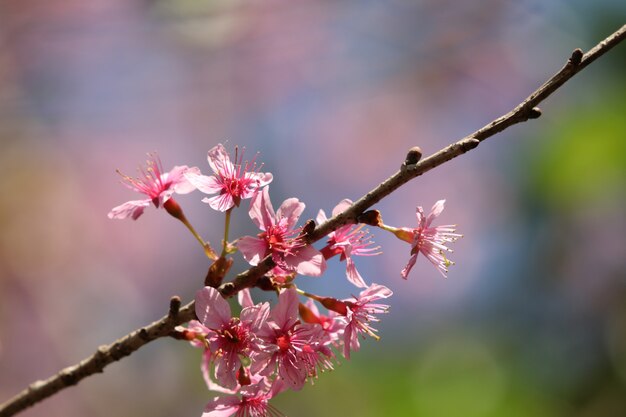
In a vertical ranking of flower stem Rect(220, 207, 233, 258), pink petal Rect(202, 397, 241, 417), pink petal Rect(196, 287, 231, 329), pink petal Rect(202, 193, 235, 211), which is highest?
pink petal Rect(202, 193, 235, 211)

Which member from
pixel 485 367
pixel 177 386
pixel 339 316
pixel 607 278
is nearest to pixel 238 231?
pixel 177 386

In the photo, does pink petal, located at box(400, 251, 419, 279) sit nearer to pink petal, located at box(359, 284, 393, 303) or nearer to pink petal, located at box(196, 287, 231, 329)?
pink petal, located at box(359, 284, 393, 303)

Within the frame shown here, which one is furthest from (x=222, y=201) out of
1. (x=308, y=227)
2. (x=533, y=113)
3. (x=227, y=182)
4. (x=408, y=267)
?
(x=533, y=113)

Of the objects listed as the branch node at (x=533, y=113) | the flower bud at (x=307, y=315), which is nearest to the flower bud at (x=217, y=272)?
the flower bud at (x=307, y=315)

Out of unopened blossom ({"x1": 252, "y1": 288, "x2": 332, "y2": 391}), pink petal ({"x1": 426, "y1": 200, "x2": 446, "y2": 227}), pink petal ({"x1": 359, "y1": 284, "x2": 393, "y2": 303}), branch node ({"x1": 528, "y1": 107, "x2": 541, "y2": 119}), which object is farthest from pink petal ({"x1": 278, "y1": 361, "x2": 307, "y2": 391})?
branch node ({"x1": 528, "y1": 107, "x2": 541, "y2": 119})

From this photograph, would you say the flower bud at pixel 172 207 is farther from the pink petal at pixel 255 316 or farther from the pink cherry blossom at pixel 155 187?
the pink petal at pixel 255 316

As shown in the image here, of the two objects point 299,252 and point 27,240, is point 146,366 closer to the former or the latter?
point 27,240

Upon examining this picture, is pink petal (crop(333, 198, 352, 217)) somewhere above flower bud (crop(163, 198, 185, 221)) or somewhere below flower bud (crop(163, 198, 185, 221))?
below
